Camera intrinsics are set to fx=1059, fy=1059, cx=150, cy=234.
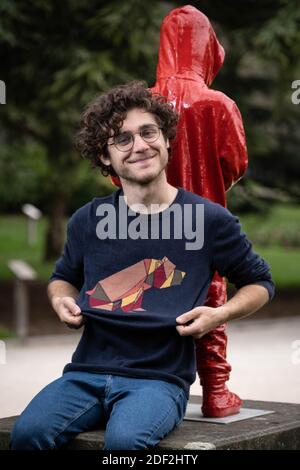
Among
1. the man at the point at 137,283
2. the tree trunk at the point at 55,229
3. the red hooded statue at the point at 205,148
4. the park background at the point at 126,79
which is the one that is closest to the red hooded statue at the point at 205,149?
the red hooded statue at the point at 205,148

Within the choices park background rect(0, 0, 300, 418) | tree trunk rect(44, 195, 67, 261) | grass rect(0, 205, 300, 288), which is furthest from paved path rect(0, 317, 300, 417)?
tree trunk rect(44, 195, 67, 261)

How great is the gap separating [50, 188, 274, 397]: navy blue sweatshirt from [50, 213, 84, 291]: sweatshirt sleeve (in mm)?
90

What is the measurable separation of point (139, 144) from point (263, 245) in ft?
68.8

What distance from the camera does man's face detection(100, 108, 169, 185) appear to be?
386 centimetres

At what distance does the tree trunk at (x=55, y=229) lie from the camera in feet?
62.5

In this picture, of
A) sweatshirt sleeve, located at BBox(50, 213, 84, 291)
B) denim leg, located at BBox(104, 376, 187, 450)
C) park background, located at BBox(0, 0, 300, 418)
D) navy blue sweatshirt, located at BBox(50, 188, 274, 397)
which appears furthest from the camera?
park background, located at BBox(0, 0, 300, 418)

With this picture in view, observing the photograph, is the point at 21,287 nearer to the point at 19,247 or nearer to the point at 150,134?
the point at 150,134

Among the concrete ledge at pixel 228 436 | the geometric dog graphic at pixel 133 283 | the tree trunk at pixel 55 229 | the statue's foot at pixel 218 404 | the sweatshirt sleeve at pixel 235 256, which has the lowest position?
the concrete ledge at pixel 228 436

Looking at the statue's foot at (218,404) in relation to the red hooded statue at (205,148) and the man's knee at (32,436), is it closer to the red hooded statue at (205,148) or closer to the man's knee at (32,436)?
the red hooded statue at (205,148)

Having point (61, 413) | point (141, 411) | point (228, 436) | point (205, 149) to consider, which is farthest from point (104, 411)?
point (205, 149)

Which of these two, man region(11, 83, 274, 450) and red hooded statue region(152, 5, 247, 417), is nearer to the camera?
man region(11, 83, 274, 450)

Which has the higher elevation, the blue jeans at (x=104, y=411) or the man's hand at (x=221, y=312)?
the man's hand at (x=221, y=312)

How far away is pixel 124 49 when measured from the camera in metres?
11.4

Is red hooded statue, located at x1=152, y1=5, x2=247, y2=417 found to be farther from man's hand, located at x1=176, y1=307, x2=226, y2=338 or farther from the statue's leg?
man's hand, located at x1=176, y1=307, x2=226, y2=338
